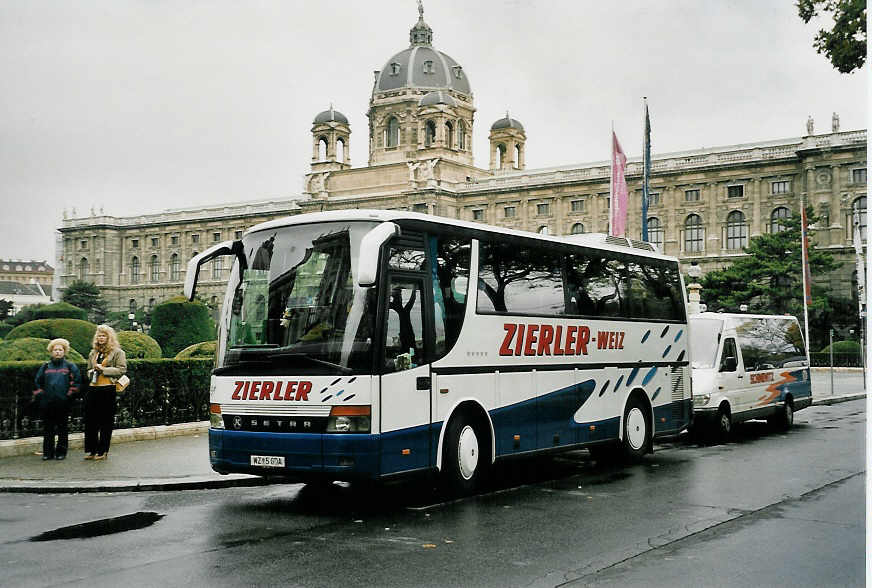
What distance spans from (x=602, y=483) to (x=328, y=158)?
80.5 metres

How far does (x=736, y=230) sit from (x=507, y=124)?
2913 cm

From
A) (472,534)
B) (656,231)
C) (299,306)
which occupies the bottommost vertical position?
(472,534)

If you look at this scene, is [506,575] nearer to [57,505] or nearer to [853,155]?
[57,505]

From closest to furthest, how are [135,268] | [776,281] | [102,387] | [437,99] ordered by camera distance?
[102,387] < [776,281] < [437,99] < [135,268]

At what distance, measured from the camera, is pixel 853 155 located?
62.9 m

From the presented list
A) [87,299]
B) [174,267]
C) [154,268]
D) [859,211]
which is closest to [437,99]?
[174,267]

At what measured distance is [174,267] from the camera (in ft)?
329

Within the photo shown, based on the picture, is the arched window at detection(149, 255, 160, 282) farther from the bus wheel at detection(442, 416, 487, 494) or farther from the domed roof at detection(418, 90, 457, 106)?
the bus wheel at detection(442, 416, 487, 494)

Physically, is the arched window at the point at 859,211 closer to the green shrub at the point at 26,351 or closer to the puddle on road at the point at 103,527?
the green shrub at the point at 26,351

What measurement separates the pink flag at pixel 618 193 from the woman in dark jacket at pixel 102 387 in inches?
487

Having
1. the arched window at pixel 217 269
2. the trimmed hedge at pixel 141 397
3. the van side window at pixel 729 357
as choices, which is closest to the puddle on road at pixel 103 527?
the trimmed hedge at pixel 141 397

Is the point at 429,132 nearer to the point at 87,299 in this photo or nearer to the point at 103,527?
the point at 87,299

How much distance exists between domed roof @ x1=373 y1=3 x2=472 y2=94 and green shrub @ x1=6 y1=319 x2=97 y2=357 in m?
73.4

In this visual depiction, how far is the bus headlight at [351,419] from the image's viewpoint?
821cm
